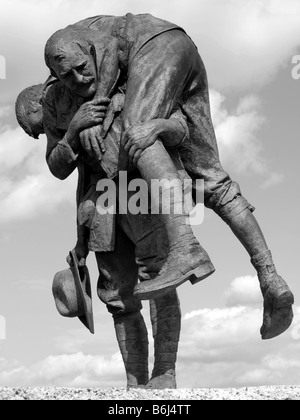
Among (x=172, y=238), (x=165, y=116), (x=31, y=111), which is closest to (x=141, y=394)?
(x=172, y=238)

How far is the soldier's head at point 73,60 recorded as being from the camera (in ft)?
29.9

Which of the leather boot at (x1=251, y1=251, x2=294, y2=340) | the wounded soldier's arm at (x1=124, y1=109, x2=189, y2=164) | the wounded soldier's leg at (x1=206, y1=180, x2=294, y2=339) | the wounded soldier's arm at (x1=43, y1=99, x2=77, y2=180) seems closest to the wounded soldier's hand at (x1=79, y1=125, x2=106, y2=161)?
the wounded soldier's arm at (x1=43, y1=99, x2=77, y2=180)

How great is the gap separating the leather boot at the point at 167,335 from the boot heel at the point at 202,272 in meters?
1.04

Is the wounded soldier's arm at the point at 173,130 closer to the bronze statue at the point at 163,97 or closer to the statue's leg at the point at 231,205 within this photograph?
the bronze statue at the point at 163,97

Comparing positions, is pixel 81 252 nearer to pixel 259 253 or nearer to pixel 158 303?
pixel 158 303

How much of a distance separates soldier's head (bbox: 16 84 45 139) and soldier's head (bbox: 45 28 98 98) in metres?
0.67

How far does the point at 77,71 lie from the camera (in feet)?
30.1

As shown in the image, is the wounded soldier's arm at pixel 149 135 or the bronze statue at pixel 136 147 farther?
the bronze statue at pixel 136 147

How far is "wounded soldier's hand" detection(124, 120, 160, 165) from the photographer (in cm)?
864

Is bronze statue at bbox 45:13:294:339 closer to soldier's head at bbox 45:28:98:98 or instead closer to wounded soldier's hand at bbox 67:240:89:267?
soldier's head at bbox 45:28:98:98

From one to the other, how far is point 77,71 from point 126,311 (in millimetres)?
2257

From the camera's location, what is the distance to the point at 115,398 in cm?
785

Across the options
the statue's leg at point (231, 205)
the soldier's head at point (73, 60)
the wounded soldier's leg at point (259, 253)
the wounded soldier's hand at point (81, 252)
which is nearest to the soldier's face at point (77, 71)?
the soldier's head at point (73, 60)
